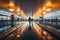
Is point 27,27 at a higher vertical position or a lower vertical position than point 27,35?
lower

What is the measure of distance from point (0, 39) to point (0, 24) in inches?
397

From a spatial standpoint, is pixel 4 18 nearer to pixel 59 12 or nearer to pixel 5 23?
pixel 5 23

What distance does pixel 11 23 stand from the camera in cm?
2155

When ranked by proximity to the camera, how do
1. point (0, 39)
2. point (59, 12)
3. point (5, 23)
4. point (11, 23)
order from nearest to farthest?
point (0, 39) → point (5, 23) → point (11, 23) → point (59, 12)

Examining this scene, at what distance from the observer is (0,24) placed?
18.1 meters

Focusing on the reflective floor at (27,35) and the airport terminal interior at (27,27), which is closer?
the reflective floor at (27,35)

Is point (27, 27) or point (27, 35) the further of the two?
point (27, 27)

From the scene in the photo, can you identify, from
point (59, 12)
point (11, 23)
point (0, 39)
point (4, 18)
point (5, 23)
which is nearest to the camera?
point (0, 39)

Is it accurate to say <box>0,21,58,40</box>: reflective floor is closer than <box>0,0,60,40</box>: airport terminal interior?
Yes

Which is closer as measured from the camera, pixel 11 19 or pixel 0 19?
pixel 0 19

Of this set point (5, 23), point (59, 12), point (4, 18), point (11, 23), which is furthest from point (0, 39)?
point (59, 12)

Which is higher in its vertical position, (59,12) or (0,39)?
(59,12)

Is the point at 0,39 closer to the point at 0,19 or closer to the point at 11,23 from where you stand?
the point at 0,19

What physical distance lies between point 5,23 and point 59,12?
24.1 m
